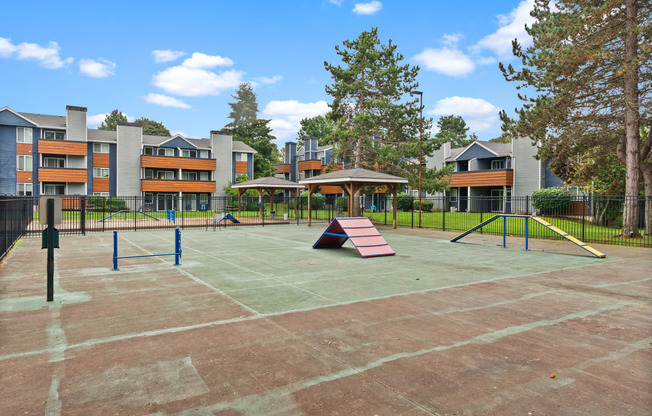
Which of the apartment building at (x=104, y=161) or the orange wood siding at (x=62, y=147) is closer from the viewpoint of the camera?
the orange wood siding at (x=62, y=147)

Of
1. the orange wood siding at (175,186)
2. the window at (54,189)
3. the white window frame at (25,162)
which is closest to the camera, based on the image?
the white window frame at (25,162)

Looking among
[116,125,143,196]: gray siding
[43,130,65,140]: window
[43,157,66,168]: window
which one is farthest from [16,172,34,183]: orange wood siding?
[116,125,143,196]: gray siding

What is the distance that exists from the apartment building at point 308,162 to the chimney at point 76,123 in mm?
27650

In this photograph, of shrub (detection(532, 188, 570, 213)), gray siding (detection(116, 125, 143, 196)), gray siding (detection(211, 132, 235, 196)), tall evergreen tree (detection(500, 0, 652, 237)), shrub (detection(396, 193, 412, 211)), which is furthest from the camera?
gray siding (detection(211, 132, 235, 196))

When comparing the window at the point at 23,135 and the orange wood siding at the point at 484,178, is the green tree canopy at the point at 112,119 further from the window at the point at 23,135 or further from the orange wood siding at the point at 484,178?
the orange wood siding at the point at 484,178

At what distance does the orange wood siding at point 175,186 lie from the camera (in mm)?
45250

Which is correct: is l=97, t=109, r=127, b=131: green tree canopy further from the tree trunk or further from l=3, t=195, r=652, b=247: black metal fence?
the tree trunk

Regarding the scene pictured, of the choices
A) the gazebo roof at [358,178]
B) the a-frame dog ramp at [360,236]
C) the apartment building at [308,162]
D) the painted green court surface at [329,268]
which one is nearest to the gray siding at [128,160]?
the apartment building at [308,162]

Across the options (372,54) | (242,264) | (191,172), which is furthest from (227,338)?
(191,172)

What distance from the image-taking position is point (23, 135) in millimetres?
41625

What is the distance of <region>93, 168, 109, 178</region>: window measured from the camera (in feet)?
146

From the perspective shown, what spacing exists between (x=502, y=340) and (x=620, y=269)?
8093 millimetres

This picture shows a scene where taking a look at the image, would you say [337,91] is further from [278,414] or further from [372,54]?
[278,414]

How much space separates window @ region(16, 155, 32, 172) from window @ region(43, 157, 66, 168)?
135 centimetres
